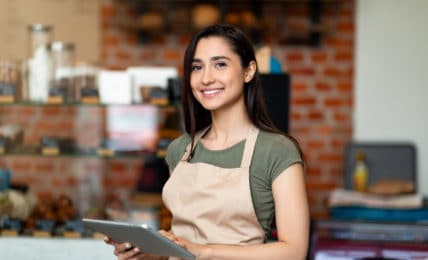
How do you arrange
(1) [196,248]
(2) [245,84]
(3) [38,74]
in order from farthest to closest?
1. (3) [38,74]
2. (2) [245,84]
3. (1) [196,248]

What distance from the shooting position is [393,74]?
5.11 meters

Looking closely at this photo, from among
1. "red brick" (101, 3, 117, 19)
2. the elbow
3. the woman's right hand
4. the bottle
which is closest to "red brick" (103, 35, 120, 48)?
"red brick" (101, 3, 117, 19)

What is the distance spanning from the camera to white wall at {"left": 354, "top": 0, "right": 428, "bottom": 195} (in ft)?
16.6

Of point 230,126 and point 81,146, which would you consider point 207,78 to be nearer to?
point 230,126

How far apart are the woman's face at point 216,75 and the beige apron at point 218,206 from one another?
130 millimetres

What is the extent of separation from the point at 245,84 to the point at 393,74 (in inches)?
115

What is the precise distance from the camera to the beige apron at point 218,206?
7.38 ft

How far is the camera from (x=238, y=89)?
2.30 meters

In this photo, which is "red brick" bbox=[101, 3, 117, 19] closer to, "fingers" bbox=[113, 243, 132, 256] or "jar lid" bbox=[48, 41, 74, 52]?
"jar lid" bbox=[48, 41, 74, 52]

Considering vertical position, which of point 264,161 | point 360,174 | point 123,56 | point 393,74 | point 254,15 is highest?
point 254,15

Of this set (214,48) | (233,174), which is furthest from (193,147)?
(214,48)

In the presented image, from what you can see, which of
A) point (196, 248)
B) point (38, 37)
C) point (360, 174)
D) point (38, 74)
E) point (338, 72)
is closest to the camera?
point (196, 248)

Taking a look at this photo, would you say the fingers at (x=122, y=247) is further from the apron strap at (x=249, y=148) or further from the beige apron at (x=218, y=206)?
the apron strap at (x=249, y=148)

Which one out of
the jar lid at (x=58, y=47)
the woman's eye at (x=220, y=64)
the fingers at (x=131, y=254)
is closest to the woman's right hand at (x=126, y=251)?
the fingers at (x=131, y=254)
